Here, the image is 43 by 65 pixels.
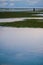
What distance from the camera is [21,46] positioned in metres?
2.41

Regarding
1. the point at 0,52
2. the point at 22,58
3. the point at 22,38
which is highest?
the point at 22,38

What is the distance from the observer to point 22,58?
1.94 metres

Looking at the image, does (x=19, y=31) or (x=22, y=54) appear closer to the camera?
(x=22, y=54)

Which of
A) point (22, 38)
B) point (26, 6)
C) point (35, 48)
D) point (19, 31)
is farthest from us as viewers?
point (26, 6)

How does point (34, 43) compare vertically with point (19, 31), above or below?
below

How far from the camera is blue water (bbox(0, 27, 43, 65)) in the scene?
74.2 inches

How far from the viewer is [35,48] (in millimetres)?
2330

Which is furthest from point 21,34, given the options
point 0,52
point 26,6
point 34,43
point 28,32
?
point 26,6

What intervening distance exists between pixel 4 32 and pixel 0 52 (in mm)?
1097

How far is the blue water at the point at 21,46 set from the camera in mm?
1885

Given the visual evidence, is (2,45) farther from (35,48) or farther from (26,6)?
(26,6)

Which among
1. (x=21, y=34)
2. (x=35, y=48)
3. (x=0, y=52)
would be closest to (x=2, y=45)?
(x=0, y=52)

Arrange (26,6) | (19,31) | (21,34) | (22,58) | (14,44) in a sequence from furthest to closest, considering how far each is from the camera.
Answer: (26,6) → (19,31) → (21,34) → (14,44) → (22,58)

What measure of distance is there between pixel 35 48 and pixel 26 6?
3.68 meters
